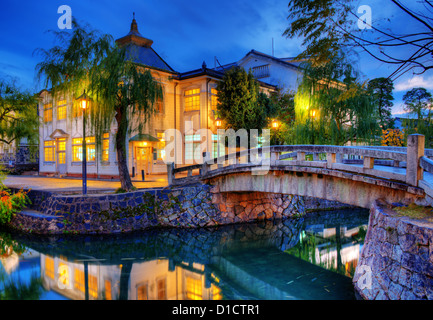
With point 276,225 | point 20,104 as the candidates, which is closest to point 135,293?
point 276,225

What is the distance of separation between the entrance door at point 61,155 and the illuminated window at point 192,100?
431 inches

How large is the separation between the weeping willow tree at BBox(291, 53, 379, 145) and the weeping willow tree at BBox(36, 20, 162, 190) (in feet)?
25.5

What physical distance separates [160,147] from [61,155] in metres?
9.68

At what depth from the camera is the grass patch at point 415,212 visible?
530cm

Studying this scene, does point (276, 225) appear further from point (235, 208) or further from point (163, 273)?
point (163, 273)

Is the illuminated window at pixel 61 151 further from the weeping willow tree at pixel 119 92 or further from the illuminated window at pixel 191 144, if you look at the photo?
the weeping willow tree at pixel 119 92

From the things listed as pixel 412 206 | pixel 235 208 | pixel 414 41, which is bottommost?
pixel 235 208

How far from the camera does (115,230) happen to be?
12.2 meters

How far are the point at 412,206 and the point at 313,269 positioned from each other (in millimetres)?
4054

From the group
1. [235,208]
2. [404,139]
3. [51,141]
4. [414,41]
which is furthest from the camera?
[51,141]

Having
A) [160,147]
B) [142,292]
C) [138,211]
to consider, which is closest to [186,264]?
[142,292]

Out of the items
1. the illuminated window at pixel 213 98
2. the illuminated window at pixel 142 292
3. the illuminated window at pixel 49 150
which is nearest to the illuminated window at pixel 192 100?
the illuminated window at pixel 213 98

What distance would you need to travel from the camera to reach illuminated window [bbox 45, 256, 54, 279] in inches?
344
